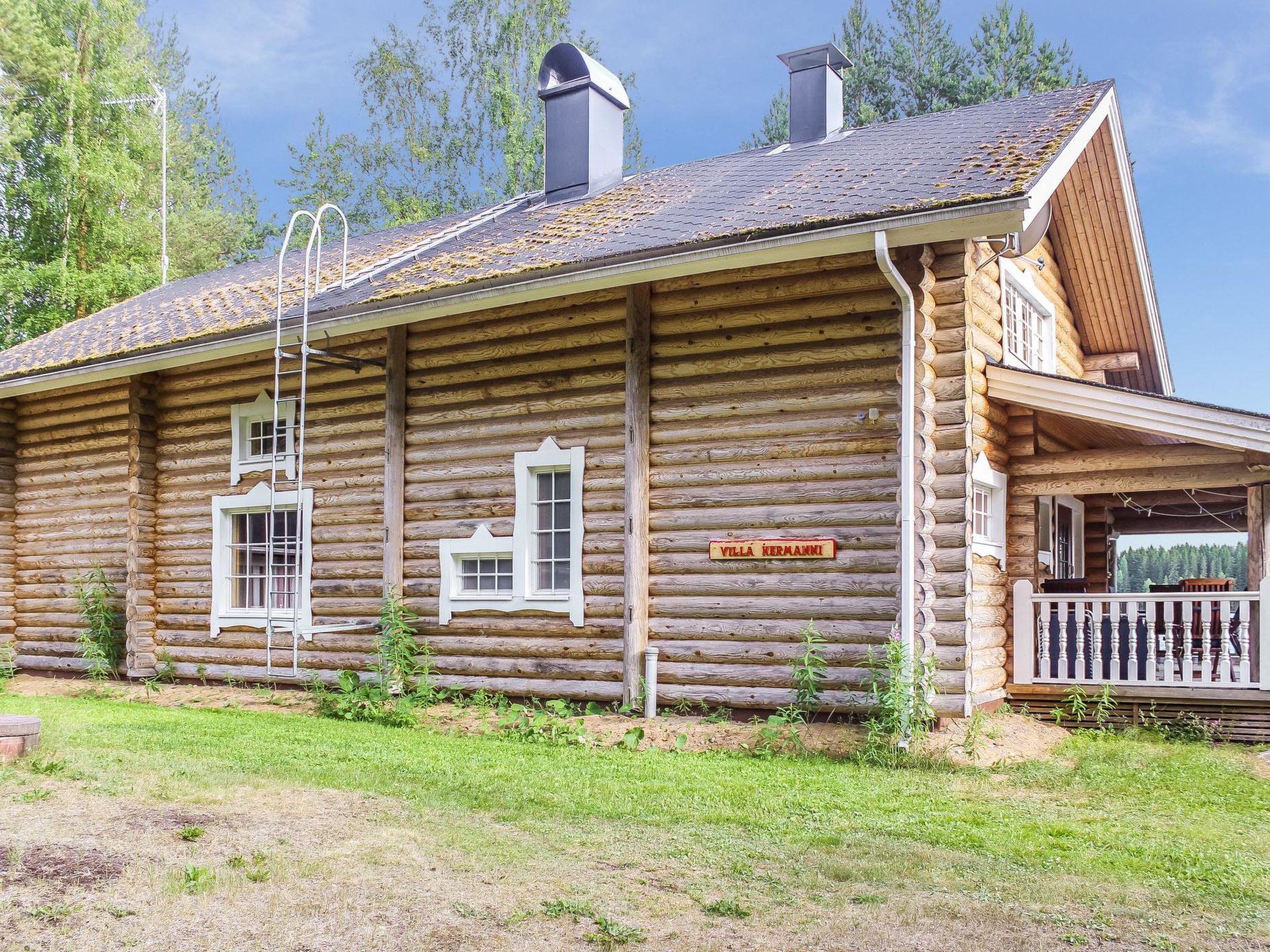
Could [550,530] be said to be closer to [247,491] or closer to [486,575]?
[486,575]

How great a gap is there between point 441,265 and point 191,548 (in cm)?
485

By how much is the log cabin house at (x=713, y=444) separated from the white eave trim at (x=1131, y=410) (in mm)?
30

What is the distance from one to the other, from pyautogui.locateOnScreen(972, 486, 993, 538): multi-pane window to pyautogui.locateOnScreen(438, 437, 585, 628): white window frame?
3.68 meters

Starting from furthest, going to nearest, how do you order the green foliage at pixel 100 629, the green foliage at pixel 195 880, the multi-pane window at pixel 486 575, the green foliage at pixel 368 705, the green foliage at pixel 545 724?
the green foliage at pixel 100 629, the multi-pane window at pixel 486 575, the green foliage at pixel 368 705, the green foliage at pixel 545 724, the green foliage at pixel 195 880

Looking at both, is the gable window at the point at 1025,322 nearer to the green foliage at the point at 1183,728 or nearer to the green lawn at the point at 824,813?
the green foliage at the point at 1183,728

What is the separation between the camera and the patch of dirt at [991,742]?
8688mm

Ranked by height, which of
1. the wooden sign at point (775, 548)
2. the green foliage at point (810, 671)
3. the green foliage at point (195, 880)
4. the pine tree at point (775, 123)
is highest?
the pine tree at point (775, 123)

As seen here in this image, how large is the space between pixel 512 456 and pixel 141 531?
18.6ft

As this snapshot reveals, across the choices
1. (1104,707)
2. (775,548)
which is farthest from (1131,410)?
(775,548)

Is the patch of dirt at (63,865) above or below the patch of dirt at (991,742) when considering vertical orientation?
above

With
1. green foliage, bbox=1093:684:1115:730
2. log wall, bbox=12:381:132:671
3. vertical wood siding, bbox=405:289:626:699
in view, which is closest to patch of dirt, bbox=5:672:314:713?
log wall, bbox=12:381:132:671

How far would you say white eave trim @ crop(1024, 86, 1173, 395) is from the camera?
9078mm

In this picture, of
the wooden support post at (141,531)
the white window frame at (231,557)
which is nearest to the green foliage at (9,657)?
the wooden support post at (141,531)

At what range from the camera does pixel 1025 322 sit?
13281 millimetres
